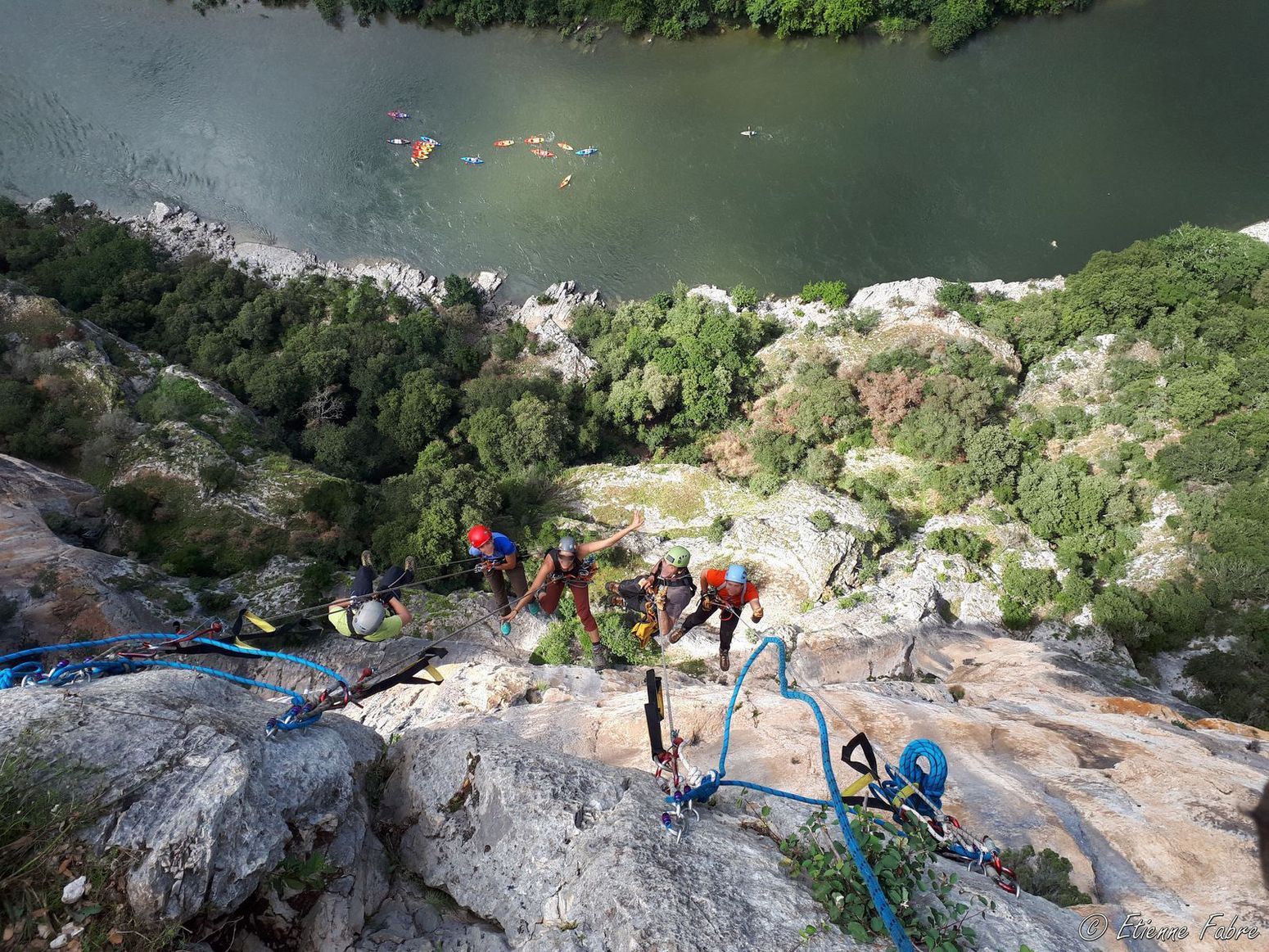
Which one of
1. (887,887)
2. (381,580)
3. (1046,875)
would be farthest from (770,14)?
(887,887)

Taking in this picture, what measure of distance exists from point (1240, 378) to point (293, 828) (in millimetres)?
25545

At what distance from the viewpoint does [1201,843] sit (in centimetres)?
698

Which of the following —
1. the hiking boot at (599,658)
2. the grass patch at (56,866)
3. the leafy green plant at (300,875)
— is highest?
the grass patch at (56,866)

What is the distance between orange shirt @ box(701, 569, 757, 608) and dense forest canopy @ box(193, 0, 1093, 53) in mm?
31697

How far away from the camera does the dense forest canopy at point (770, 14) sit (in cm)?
2992

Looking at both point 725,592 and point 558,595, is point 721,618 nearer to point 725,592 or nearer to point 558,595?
point 725,592

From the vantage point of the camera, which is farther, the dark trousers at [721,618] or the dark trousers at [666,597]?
the dark trousers at [721,618]

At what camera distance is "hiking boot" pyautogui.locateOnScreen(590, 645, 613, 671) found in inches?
565

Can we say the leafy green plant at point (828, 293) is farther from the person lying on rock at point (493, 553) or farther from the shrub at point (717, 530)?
the person lying on rock at point (493, 553)

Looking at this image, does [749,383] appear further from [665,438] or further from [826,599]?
[826,599]

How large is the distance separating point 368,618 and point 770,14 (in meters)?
34.4

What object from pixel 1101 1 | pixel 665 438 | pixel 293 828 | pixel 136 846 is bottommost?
pixel 293 828

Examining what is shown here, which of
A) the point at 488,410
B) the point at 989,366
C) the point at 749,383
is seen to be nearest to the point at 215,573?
the point at 488,410

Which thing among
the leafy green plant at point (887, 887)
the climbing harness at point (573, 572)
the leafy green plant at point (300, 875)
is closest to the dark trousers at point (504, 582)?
the climbing harness at point (573, 572)
